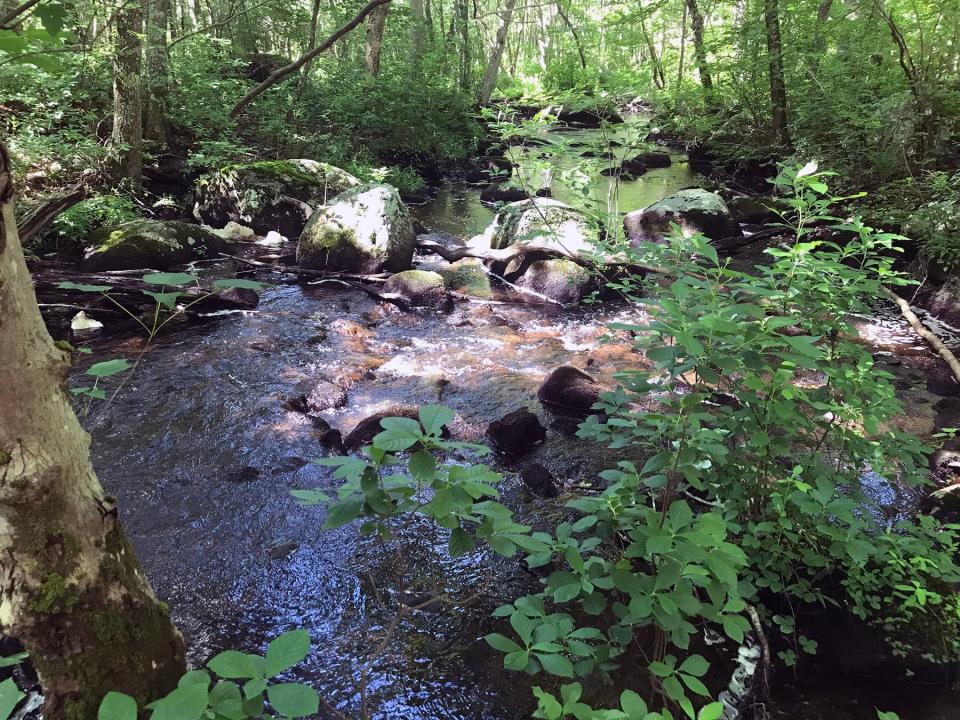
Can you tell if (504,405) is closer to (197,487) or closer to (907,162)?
(197,487)

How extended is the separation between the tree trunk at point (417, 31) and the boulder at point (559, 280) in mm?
12602

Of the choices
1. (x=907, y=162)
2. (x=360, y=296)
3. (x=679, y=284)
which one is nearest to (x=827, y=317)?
(x=679, y=284)

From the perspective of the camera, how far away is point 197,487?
12.8ft

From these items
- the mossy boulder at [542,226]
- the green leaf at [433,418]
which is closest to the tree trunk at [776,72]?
the mossy boulder at [542,226]

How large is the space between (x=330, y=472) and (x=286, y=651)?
2971 millimetres

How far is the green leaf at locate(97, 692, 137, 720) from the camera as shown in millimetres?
1044

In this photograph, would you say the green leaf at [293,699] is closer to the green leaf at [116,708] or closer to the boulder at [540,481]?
the green leaf at [116,708]

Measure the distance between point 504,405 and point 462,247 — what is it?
19.1 feet

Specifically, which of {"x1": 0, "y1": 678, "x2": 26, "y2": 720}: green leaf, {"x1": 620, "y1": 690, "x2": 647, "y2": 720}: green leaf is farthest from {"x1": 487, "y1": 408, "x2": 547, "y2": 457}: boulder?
{"x1": 0, "y1": 678, "x2": 26, "y2": 720}: green leaf

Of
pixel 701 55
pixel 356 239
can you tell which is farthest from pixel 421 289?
pixel 701 55

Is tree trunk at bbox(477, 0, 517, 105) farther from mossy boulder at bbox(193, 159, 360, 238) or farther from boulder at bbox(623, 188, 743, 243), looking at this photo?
boulder at bbox(623, 188, 743, 243)

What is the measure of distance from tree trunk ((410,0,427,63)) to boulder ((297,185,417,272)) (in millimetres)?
11315

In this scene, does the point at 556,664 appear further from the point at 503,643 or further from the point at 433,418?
the point at 433,418

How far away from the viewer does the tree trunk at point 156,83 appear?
10.4 meters
